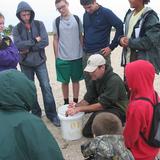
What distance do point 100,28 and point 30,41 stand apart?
3.21 feet

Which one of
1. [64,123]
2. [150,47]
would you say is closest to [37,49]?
[64,123]

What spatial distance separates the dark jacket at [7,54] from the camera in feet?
14.7

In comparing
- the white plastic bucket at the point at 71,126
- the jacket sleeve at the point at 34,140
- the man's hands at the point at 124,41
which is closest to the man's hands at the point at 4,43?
the white plastic bucket at the point at 71,126

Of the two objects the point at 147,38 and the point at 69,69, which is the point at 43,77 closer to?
the point at 69,69

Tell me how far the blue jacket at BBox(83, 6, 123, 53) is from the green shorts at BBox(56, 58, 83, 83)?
0.94 ft

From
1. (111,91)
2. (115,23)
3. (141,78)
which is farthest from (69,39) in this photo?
(141,78)

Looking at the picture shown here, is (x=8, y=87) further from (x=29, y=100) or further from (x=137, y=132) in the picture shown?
(x=137, y=132)

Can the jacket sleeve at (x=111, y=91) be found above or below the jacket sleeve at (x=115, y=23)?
below

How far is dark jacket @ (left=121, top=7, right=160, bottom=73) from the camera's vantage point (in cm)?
444

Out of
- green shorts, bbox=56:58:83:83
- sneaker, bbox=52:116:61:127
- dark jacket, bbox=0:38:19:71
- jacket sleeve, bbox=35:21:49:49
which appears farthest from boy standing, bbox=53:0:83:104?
dark jacket, bbox=0:38:19:71

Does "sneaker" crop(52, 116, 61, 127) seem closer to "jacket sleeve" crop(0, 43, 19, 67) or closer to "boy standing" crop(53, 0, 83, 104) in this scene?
"boy standing" crop(53, 0, 83, 104)

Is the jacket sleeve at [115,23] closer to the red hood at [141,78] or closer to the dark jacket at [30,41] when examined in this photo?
the dark jacket at [30,41]

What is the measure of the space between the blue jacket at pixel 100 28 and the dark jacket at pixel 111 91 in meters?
0.68

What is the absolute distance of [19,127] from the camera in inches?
82.7
